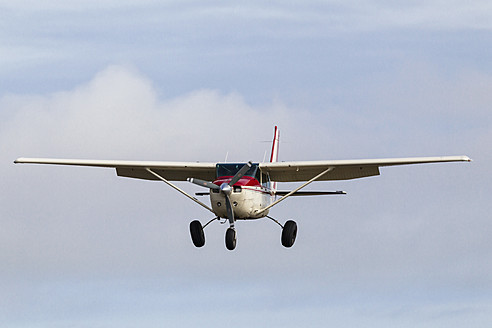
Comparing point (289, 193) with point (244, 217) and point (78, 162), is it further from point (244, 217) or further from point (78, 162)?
point (78, 162)

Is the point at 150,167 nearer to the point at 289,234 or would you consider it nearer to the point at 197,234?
the point at 197,234

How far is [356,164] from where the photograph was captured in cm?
4069

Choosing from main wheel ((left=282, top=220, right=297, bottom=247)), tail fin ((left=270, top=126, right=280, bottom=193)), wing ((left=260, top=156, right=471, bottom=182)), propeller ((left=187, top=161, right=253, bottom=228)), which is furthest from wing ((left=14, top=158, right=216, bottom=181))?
tail fin ((left=270, top=126, right=280, bottom=193))

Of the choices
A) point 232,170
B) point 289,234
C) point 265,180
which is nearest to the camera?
point 232,170

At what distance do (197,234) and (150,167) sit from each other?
3.48 m

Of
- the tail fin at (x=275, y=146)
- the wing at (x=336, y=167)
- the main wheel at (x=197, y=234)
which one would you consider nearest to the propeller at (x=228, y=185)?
the wing at (x=336, y=167)

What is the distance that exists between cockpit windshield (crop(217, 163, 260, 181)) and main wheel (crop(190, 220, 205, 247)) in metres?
Result: 1.86

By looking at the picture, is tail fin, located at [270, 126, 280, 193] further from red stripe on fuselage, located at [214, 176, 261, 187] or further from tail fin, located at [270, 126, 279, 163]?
red stripe on fuselage, located at [214, 176, 261, 187]

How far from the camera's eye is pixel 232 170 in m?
39.8

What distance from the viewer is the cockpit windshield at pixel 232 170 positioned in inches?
1564

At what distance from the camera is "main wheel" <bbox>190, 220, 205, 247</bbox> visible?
40500 mm

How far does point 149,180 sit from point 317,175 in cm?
635

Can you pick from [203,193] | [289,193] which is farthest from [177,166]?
[289,193]

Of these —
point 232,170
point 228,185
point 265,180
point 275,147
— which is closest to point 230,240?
point 228,185
